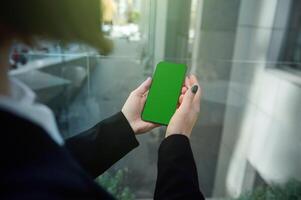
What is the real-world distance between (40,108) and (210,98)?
Result: 6.11 feet

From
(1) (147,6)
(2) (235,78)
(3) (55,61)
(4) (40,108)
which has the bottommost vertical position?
(2) (235,78)

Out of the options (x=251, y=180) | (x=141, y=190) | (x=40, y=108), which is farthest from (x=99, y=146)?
(x=251, y=180)

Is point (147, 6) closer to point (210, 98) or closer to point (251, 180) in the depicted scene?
point (210, 98)

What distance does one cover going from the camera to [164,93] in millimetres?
769

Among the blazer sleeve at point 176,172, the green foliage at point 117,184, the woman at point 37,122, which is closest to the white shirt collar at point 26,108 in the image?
the woman at point 37,122

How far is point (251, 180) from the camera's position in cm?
216

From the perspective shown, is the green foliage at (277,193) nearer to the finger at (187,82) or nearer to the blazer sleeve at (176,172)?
the finger at (187,82)

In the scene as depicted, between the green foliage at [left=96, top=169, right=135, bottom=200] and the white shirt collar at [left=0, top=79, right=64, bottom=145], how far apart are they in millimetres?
1237

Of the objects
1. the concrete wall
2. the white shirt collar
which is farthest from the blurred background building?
the white shirt collar

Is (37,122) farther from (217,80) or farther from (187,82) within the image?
(217,80)

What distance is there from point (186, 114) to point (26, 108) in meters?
0.39

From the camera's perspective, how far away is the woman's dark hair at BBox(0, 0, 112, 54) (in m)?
0.32

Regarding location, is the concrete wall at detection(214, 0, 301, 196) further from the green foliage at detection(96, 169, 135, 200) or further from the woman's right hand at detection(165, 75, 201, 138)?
the woman's right hand at detection(165, 75, 201, 138)

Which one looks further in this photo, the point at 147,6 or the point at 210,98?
the point at 210,98
